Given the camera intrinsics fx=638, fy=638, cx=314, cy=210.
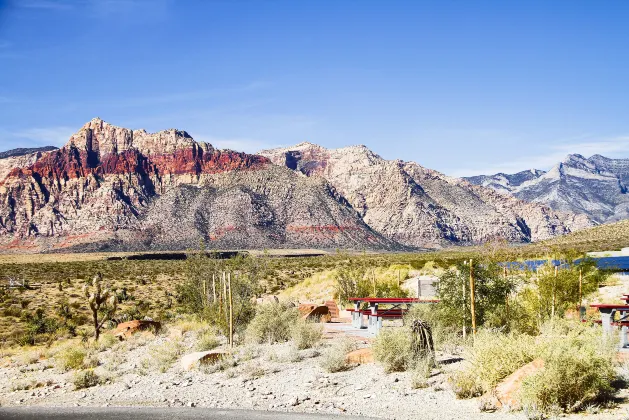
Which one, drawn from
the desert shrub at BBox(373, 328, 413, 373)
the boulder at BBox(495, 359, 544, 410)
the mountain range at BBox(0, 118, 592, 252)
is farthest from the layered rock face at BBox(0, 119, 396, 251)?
the boulder at BBox(495, 359, 544, 410)

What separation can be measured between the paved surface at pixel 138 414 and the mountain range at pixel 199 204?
11294 centimetres

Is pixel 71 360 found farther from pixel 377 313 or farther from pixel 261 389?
pixel 377 313

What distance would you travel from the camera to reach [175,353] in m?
18.2

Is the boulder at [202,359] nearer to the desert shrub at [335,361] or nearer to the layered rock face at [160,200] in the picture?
the desert shrub at [335,361]

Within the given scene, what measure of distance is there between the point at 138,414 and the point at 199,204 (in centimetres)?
13352

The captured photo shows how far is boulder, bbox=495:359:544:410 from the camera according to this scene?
10.5 m

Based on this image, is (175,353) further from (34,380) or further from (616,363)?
(616,363)

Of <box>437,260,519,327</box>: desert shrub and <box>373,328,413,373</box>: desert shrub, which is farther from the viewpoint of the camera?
<box>437,260,519,327</box>: desert shrub

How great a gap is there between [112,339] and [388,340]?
38.0 feet

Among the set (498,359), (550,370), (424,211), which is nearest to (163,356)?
(498,359)

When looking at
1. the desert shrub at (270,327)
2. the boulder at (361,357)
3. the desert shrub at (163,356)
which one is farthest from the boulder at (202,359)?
the boulder at (361,357)

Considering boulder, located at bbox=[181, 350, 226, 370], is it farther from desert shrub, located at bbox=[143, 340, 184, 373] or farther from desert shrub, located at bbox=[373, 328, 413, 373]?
desert shrub, located at bbox=[373, 328, 413, 373]

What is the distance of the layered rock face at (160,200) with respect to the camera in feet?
456

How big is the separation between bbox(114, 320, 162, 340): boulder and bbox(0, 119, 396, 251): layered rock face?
96.5 meters
